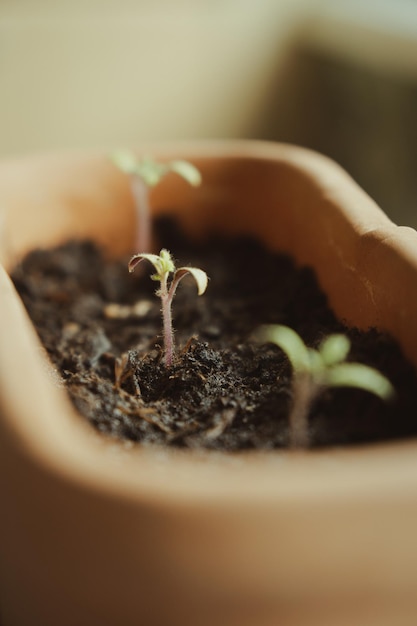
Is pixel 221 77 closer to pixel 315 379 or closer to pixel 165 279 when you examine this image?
pixel 165 279

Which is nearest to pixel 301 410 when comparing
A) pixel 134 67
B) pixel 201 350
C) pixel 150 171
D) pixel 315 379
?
pixel 315 379

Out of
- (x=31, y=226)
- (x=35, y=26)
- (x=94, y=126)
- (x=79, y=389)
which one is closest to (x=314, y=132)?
(x=94, y=126)

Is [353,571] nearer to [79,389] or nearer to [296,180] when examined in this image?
[79,389]

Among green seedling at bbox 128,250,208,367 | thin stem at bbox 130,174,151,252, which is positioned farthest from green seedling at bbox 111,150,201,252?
green seedling at bbox 128,250,208,367

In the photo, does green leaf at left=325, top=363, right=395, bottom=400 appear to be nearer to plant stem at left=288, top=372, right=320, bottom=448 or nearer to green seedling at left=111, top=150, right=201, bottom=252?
plant stem at left=288, top=372, right=320, bottom=448

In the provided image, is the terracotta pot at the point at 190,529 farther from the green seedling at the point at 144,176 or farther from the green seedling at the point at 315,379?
the green seedling at the point at 144,176

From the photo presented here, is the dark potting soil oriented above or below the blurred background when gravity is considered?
below
